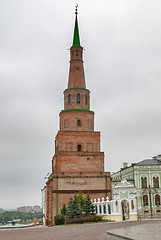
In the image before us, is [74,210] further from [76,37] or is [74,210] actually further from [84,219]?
[76,37]

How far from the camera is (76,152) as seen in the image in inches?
1567

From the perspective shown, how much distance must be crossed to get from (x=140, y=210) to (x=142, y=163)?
30.0 feet

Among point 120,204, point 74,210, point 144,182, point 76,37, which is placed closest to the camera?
point 74,210

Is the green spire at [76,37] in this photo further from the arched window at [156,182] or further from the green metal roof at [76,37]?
the arched window at [156,182]

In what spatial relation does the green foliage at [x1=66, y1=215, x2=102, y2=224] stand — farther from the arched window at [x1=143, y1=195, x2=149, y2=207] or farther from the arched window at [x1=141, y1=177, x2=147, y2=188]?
the arched window at [x1=141, y1=177, x2=147, y2=188]

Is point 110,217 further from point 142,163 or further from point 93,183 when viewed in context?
point 142,163

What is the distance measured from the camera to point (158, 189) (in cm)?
5197

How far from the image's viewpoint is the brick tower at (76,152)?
37812 mm

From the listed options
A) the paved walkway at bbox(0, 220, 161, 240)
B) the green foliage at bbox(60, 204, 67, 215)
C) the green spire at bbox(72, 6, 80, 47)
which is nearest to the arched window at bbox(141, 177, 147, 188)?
the green foliage at bbox(60, 204, 67, 215)

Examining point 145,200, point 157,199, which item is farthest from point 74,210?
point 157,199

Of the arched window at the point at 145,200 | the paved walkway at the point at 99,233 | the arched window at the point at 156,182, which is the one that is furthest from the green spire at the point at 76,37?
the paved walkway at the point at 99,233

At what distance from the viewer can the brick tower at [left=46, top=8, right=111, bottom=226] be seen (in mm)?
37812

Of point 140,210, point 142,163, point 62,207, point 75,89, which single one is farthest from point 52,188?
point 142,163

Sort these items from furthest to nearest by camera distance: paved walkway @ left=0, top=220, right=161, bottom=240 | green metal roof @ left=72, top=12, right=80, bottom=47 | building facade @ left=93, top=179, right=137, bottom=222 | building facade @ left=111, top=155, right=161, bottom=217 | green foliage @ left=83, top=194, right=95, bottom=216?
building facade @ left=111, top=155, right=161, bottom=217 → green metal roof @ left=72, top=12, right=80, bottom=47 → green foliage @ left=83, top=194, right=95, bottom=216 → building facade @ left=93, top=179, right=137, bottom=222 → paved walkway @ left=0, top=220, right=161, bottom=240
